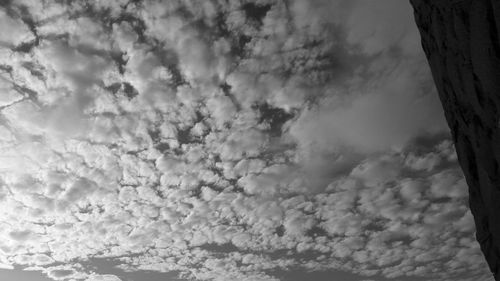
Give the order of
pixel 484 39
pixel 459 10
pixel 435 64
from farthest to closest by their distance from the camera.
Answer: pixel 435 64, pixel 459 10, pixel 484 39

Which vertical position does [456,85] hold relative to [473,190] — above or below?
above

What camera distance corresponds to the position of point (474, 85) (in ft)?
24.2

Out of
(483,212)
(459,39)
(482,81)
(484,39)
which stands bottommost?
(483,212)

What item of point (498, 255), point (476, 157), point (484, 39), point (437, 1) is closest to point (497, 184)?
point (476, 157)

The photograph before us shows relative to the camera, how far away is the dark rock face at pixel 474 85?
6.79 metres

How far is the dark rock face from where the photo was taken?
22.3 feet

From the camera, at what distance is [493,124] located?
7.00 metres

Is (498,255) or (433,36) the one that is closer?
(498,255)

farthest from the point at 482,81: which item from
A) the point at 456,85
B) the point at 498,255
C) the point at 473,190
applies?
the point at 498,255

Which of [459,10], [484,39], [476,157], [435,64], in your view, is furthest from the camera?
[435,64]

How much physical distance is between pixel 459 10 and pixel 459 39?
60cm

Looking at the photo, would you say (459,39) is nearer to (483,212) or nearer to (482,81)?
(482,81)

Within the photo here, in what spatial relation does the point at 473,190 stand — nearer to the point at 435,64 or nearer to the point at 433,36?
the point at 435,64

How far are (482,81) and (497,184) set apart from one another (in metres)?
2.28
